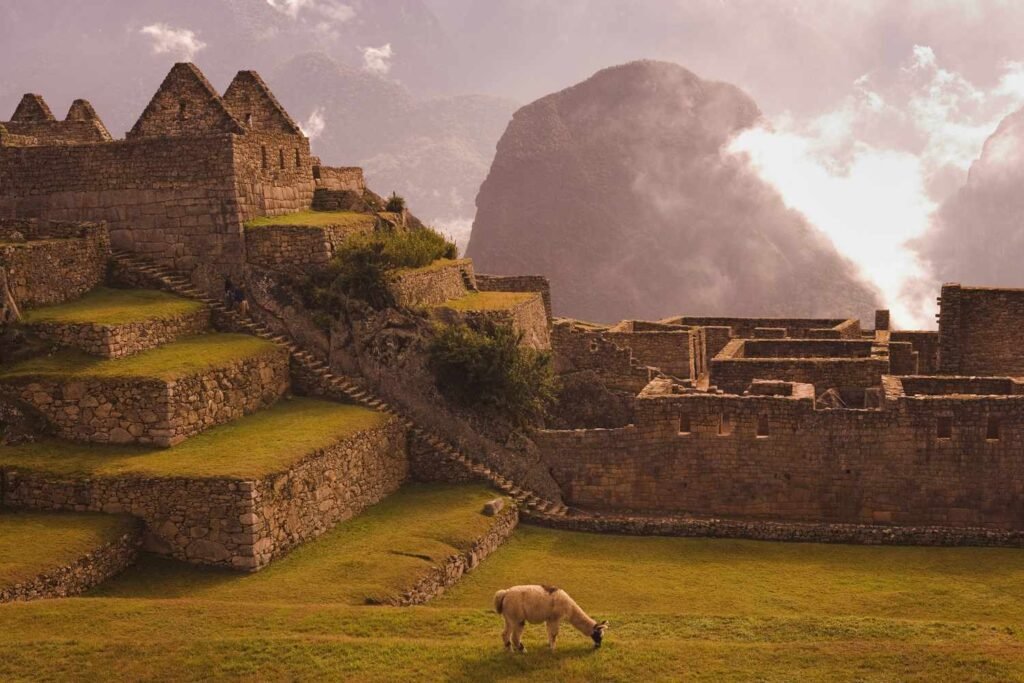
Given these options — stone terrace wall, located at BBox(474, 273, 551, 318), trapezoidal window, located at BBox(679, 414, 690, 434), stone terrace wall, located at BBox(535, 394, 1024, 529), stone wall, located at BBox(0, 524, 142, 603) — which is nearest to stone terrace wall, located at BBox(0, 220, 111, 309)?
stone wall, located at BBox(0, 524, 142, 603)

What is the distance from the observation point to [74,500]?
858 inches

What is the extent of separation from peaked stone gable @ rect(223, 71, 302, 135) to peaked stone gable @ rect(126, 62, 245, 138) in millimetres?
1973

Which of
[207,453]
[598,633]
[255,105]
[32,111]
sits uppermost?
[32,111]

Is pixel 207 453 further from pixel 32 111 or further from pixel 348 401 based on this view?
pixel 32 111

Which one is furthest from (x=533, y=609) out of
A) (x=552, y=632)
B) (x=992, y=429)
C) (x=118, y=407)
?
(x=992, y=429)

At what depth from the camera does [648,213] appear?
120750mm

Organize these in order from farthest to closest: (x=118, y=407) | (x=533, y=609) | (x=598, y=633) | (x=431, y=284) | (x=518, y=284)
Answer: (x=518, y=284)
(x=431, y=284)
(x=118, y=407)
(x=598, y=633)
(x=533, y=609)

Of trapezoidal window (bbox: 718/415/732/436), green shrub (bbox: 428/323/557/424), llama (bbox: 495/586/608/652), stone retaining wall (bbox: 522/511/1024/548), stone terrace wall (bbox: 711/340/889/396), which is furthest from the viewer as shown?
stone terrace wall (bbox: 711/340/889/396)

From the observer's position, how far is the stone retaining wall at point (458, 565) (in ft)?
67.0

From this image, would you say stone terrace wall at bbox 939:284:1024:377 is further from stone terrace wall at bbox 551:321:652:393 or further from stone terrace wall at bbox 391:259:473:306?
stone terrace wall at bbox 391:259:473:306

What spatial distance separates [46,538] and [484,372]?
37.4ft

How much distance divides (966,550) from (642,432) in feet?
25.2

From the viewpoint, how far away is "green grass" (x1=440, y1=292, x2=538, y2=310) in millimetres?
32031

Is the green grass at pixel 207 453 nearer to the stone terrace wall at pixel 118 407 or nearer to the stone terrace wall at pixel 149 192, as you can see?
the stone terrace wall at pixel 118 407
